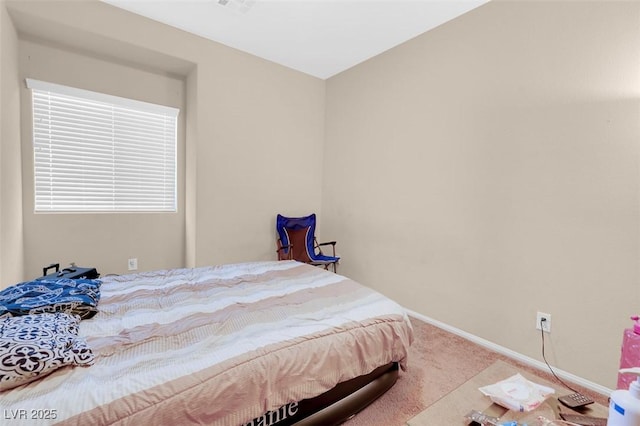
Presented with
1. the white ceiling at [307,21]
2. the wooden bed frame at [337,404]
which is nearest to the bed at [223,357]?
the wooden bed frame at [337,404]

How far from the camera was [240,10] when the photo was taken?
2562 millimetres

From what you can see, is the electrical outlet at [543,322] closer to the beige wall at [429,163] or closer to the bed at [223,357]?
the beige wall at [429,163]

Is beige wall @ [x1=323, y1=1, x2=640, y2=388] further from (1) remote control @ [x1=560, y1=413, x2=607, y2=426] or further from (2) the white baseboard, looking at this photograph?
(1) remote control @ [x1=560, y1=413, x2=607, y2=426]

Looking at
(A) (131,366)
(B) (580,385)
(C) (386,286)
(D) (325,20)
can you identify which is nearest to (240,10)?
(D) (325,20)

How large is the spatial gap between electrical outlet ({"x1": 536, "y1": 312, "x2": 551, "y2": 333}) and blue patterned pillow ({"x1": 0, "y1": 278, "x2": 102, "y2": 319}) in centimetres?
270

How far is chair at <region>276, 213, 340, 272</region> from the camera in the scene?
136 inches

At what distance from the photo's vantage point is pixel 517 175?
215 centimetres

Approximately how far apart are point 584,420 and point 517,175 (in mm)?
1658

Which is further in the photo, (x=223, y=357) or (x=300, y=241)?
(x=300, y=241)

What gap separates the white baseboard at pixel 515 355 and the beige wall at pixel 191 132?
2.01 metres

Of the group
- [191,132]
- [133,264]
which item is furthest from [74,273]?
[191,132]

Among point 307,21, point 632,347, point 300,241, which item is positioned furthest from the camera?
point 300,241

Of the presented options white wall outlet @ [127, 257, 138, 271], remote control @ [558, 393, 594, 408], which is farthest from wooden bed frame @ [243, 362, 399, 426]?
white wall outlet @ [127, 257, 138, 271]

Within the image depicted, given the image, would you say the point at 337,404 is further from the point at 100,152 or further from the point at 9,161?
the point at 100,152
